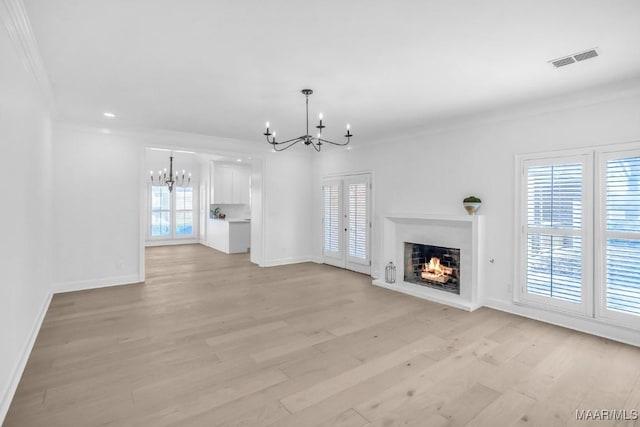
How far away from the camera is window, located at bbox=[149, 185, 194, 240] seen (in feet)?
36.3

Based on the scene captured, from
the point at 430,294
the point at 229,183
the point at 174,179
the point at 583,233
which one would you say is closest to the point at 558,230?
the point at 583,233

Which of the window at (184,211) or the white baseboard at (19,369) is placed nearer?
the white baseboard at (19,369)

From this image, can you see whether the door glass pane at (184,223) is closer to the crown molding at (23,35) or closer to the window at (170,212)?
the window at (170,212)

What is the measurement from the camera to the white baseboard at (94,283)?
5086mm

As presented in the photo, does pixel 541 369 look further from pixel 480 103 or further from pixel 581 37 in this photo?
pixel 480 103

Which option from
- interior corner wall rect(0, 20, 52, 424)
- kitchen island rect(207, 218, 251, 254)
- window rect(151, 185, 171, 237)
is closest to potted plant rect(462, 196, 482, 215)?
interior corner wall rect(0, 20, 52, 424)

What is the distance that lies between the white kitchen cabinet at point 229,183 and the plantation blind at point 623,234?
9.02 meters

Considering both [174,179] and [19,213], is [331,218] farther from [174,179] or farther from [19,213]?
[174,179]

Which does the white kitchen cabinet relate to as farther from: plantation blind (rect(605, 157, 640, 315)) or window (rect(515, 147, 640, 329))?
plantation blind (rect(605, 157, 640, 315))

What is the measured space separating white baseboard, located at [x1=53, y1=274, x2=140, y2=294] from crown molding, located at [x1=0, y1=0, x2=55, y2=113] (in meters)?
3.16

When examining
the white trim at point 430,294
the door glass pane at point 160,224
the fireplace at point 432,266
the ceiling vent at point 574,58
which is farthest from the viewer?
the door glass pane at point 160,224

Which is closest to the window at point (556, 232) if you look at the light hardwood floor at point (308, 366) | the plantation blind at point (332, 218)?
the light hardwood floor at point (308, 366)

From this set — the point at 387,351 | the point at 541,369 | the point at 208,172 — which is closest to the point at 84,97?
the point at 387,351

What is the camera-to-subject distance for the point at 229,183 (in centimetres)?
1037
